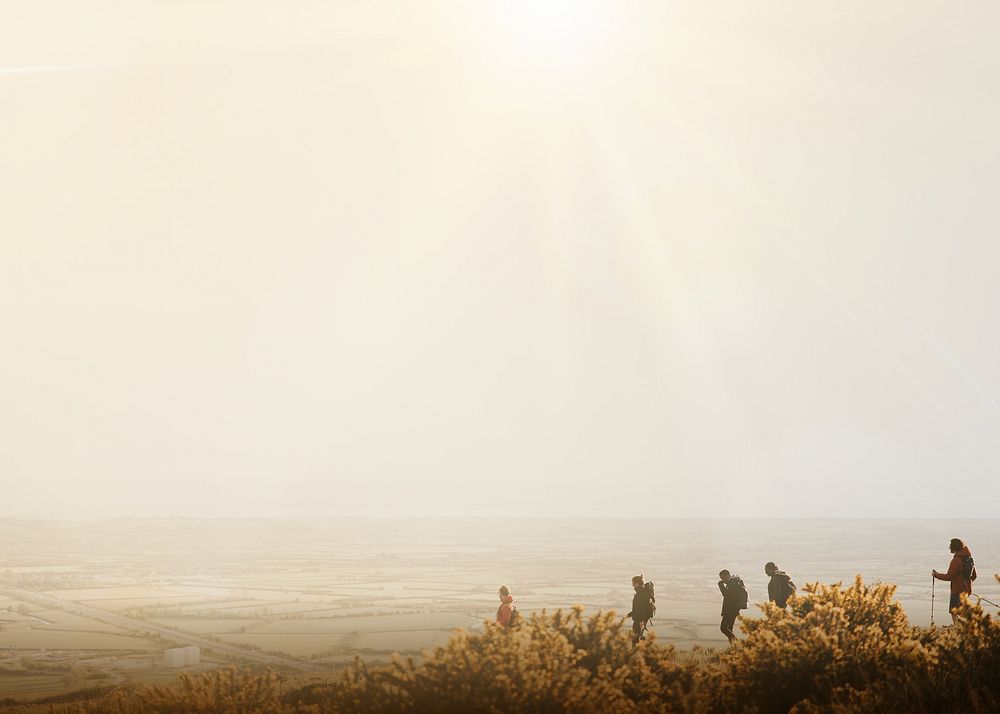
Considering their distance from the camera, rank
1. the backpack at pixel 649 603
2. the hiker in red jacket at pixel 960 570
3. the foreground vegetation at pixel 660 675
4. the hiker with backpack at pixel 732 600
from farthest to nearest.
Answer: the backpack at pixel 649 603 < the hiker with backpack at pixel 732 600 < the hiker in red jacket at pixel 960 570 < the foreground vegetation at pixel 660 675

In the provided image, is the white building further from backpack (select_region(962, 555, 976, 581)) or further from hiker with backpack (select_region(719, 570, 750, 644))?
backpack (select_region(962, 555, 976, 581))

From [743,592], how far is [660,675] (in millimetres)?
7916

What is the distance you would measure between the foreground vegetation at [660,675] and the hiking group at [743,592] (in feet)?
7.25

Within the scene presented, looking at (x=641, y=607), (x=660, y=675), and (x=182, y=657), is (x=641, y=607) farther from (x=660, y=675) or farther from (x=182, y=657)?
(x=182, y=657)

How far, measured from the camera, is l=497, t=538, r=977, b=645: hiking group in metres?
17.9

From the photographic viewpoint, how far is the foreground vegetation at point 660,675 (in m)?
10.8

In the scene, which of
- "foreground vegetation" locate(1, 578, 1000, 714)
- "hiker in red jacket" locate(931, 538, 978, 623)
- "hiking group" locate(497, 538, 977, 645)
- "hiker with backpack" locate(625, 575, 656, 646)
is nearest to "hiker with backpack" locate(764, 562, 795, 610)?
"hiking group" locate(497, 538, 977, 645)

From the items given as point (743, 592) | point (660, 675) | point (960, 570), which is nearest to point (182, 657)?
point (743, 592)

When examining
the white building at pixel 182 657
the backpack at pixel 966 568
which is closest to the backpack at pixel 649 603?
the backpack at pixel 966 568

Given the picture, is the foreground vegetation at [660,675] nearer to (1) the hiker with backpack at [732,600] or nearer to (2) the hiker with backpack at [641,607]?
(1) the hiker with backpack at [732,600]

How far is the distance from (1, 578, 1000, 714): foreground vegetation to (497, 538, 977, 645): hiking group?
87.0 inches

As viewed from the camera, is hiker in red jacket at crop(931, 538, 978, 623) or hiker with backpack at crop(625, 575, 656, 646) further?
hiker with backpack at crop(625, 575, 656, 646)

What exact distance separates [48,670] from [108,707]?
5124cm

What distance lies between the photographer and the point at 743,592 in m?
19.9
